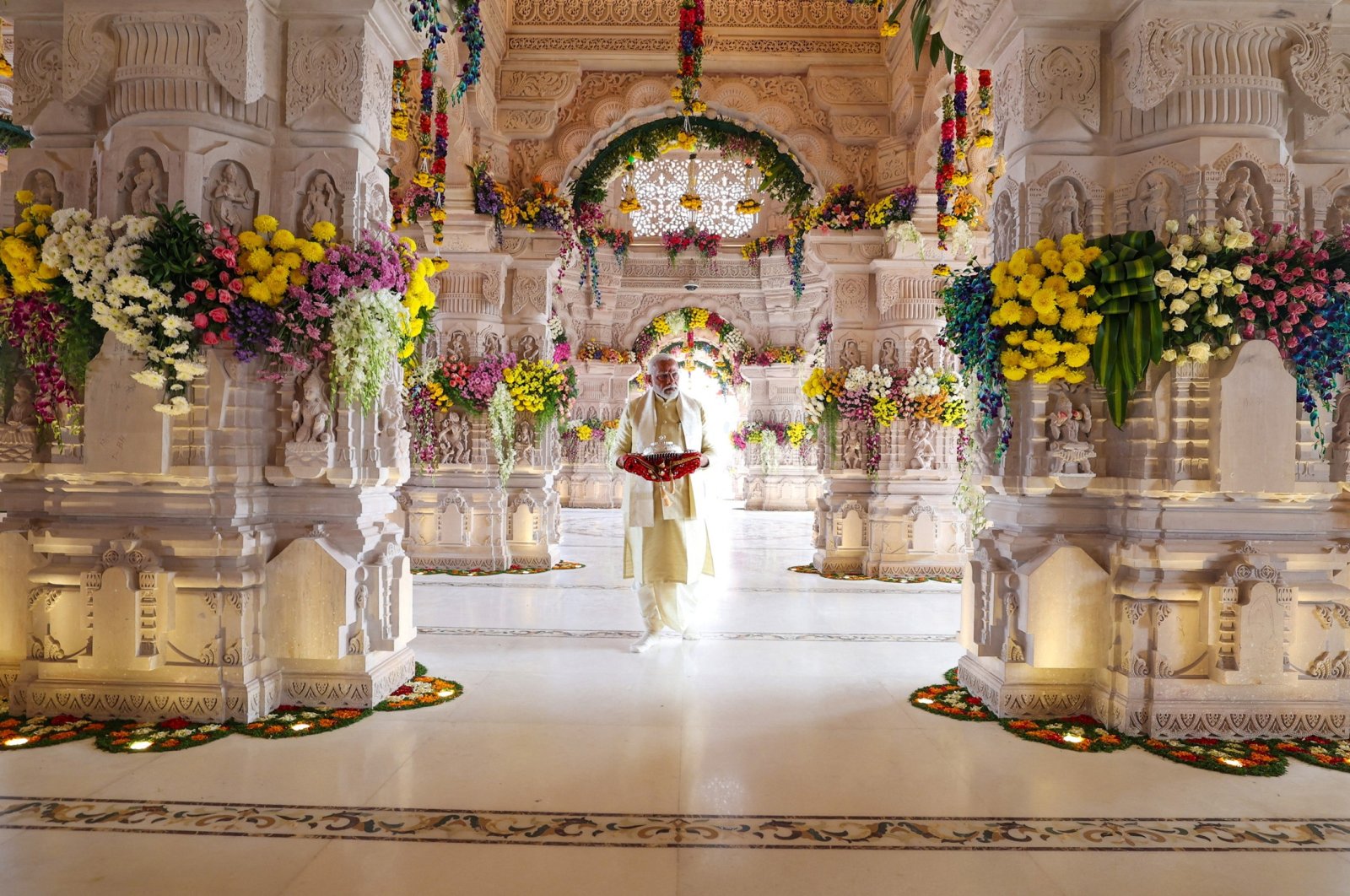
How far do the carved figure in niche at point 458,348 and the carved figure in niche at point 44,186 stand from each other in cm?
542

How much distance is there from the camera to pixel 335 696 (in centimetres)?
459

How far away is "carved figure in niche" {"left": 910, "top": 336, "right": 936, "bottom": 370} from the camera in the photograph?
999 cm

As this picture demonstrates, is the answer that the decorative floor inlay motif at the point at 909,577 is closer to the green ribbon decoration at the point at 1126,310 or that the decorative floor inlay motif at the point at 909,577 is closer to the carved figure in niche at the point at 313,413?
the green ribbon decoration at the point at 1126,310

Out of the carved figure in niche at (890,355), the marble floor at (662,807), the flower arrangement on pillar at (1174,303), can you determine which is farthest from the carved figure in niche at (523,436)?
the flower arrangement on pillar at (1174,303)

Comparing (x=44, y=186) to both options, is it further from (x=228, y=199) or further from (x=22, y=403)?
(x=22, y=403)

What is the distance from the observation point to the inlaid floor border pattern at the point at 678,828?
308cm

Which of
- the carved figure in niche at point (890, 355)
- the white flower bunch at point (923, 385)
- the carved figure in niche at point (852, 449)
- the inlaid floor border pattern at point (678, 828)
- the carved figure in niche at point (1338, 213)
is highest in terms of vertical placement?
the carved figure in niche at point (1338, 213)

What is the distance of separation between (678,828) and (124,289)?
12.0ft

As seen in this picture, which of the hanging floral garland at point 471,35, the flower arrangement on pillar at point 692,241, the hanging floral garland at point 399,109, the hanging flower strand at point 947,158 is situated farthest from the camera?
the flower arrangement on pillar at point 692,241

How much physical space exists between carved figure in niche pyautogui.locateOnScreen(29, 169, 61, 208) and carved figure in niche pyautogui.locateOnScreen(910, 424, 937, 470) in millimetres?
8401

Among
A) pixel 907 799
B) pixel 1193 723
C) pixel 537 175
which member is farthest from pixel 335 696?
pixel 537 175

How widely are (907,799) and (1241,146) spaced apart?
3793mm

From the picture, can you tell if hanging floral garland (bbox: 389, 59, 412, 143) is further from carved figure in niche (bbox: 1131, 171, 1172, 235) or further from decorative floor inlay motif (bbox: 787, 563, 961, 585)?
decorative floor inlay motif (bbox: 787, 563, 961, 585)

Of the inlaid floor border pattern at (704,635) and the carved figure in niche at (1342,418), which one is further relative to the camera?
the inlaid floor border pattern at (704,635)
